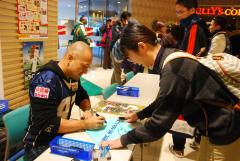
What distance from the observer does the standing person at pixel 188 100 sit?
110cm

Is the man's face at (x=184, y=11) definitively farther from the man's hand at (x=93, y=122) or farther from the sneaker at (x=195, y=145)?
the man's hand at (x=93, y=122)

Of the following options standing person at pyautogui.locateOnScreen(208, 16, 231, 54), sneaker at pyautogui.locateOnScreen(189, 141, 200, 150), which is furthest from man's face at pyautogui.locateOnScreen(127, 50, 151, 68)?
standing person at pyautogui.locateOnScreen(208, 16, 231, 54)

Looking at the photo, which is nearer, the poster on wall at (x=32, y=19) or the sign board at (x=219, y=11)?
the poster on wall at (x=32, y=19)

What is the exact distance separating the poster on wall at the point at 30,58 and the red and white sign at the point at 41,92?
7.11ft

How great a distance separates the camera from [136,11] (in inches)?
371

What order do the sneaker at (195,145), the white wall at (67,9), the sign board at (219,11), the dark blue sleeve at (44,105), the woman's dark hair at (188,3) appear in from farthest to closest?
1. the sign board at (219,11)
2. the white wall at (67,9)
3. the sneaker at (195,145)
4. the woman's dark hair at (188,3)
5. the dark blue sleeve at (44,105)

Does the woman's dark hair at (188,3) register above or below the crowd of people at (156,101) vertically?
above

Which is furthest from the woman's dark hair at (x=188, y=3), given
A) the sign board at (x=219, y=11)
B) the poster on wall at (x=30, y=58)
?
the sign board at (x=219, y=11)

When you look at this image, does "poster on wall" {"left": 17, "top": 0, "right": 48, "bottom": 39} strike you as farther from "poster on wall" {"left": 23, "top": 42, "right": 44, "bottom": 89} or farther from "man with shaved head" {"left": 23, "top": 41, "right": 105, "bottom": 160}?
"man with shaved head" {"left": 23, "top": 41, "right": 105, "bottom": 160}

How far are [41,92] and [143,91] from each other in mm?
1391

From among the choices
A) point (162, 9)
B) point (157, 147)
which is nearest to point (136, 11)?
point (162, 9)

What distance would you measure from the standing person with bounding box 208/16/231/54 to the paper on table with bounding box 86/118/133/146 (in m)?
2.13

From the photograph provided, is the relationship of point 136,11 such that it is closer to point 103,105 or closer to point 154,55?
point 103,105

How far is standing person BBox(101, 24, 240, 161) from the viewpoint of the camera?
110cm
